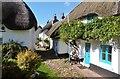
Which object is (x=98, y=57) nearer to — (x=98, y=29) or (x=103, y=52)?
(x=103, y=52)

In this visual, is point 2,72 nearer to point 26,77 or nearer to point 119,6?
point 26,77

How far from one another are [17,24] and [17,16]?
3.53 feet

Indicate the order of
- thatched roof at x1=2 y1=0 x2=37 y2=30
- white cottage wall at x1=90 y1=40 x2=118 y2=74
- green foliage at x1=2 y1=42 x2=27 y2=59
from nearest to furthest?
1. white cottage wall at x1=90 y1=40 x2=118 y2=74
2. green foliage at x1=2 y1=42 x2=27 y2=59
3. thatched roof at x1=2 y1=0 x2=37 y2=30

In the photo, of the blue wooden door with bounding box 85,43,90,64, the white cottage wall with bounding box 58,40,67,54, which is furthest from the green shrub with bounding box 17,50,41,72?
the white cottage wall with bounding box 58,40,67,54

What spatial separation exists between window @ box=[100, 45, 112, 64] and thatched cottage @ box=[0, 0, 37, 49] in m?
10.9

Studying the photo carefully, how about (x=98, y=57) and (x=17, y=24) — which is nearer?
(x=98, y=57)

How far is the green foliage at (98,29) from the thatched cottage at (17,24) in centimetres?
595

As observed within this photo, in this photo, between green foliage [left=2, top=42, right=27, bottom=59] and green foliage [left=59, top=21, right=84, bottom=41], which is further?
green foliage [left=2, top=42, right=27, bottom=59]

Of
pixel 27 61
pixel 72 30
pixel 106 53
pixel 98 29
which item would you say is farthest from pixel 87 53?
pixel 27 61

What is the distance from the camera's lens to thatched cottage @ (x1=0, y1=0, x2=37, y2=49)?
943 inches

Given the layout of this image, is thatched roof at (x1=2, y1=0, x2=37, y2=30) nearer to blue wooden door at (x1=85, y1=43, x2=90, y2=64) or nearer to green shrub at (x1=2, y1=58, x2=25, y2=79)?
blue wooden door at (x1=85, y1=43, x2=90, y2=64)

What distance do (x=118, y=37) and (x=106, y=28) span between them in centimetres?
100

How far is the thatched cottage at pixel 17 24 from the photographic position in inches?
943

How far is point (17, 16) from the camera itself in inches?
964
